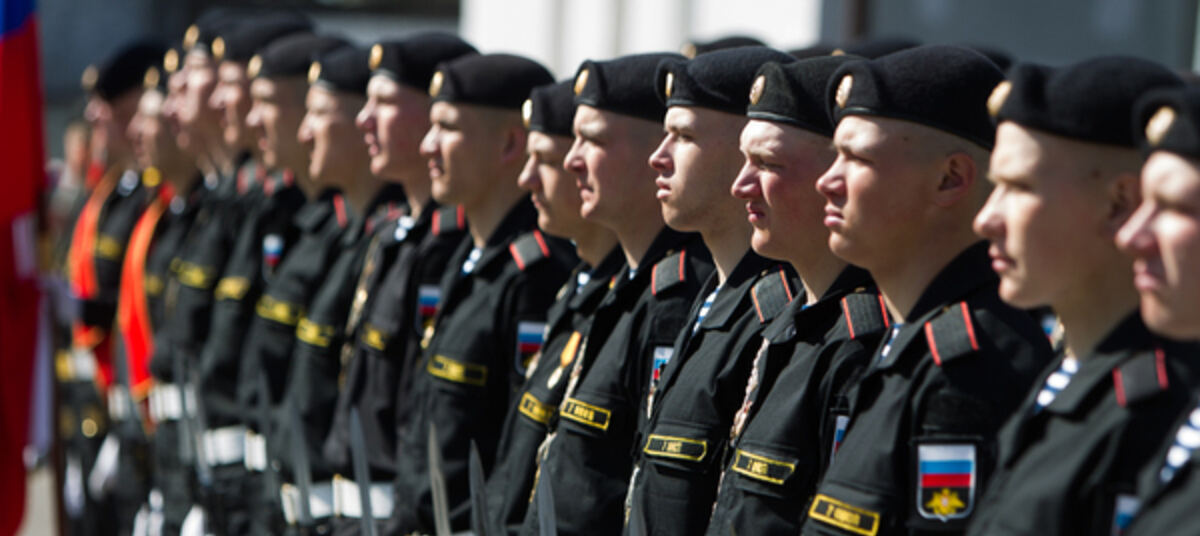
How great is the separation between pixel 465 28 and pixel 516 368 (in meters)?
5.82

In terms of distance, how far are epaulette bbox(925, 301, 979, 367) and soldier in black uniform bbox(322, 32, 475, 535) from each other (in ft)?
7.95

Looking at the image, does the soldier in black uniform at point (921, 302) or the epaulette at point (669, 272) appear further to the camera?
the epaulette at point (669, 272)

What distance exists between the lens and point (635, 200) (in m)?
3.61

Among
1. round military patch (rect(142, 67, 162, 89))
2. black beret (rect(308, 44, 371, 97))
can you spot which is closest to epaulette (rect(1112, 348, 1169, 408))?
black beret (rect(308, 44, 371, 97))

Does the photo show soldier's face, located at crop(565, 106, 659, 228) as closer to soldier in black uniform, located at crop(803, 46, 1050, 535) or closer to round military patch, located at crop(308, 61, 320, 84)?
soldier in black uniform, located at crop(803, 46, 1050, 535)

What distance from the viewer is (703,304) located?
3264 millimetres

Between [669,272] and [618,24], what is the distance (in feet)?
16.9

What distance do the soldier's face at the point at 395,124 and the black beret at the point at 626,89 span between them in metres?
1.35

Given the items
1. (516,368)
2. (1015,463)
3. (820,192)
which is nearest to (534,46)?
(516,368)

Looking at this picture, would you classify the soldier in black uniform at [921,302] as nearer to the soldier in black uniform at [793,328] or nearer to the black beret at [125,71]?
the soldier in black uniform at [793,328]

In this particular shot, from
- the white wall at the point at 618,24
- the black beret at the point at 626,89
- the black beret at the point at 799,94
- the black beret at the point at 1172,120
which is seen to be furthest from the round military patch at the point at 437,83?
the white wall at the point at 618,24

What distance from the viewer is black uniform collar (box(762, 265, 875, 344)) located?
9.30 ft

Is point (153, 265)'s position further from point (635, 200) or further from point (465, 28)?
point (635, 200)

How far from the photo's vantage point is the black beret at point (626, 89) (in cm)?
361
